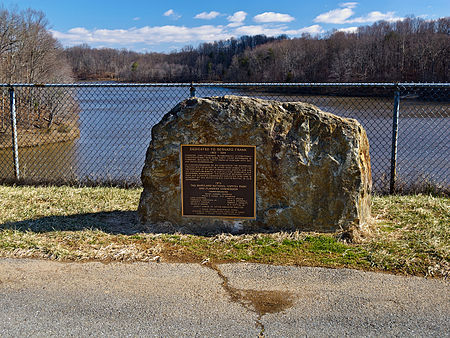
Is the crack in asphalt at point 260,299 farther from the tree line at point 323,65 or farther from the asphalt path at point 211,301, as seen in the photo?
the tree line at point 323,65

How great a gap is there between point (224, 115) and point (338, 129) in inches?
55.8

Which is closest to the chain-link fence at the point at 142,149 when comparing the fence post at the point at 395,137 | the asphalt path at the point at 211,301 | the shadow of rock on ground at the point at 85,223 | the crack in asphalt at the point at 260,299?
the fence post at the point at 395,137

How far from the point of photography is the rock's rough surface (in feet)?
17.4

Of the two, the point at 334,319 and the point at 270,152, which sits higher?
the point at 270,152

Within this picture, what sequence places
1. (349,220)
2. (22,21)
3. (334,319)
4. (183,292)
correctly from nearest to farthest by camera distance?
(334,319) → (183,292) → (349,220) → (22,21)

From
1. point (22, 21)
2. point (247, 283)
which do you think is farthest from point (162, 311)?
point (22, 21)

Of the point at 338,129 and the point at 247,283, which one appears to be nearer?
the point at 247,283

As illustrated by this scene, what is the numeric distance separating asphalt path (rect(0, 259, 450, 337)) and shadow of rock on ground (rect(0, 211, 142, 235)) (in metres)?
0.97

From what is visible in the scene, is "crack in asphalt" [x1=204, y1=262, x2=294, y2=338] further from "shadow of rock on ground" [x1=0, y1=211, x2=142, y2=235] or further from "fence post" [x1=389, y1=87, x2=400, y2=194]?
"fence post" [x1=389, y1=87, x2=400, y2=194]

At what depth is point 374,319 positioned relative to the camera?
3477mm

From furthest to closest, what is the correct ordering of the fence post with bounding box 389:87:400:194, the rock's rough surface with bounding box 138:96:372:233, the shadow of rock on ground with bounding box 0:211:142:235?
1. the fence post with bounding box 389:87:400:194
2. the shadow of rock on ground with bounding box 0:211:142:235
3. the rock's rough surface with bounding box 138:96:372:233

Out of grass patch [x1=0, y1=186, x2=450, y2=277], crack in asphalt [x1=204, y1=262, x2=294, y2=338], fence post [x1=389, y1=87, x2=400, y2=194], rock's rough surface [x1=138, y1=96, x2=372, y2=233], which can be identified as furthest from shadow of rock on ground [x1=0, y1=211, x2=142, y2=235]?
fence post [x1=389, y1=87, x2=400, y2=194]

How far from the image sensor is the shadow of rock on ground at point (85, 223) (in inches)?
219

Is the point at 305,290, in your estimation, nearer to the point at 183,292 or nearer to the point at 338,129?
the point at 183,292
